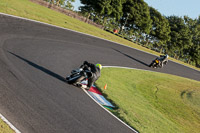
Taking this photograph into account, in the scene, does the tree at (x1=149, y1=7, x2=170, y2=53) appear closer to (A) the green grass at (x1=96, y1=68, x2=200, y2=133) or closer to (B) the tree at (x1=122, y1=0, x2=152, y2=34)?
(B) the tree at (x1=122, y1=0, x2=152, y2=34)

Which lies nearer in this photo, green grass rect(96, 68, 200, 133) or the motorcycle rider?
the motorcycle rider

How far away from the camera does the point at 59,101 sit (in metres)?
7.74

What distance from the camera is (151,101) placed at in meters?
14.8

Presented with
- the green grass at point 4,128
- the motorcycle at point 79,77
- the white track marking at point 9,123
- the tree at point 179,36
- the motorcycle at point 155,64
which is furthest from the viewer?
the tree at point 179,36

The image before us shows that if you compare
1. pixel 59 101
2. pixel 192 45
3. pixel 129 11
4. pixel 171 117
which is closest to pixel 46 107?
pixel 59 101

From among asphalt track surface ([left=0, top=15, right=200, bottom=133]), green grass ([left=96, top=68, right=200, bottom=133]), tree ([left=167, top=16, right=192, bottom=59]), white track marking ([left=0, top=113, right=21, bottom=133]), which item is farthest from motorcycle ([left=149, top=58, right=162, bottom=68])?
tree ([left=167, top=16, right=192, bottom=59])

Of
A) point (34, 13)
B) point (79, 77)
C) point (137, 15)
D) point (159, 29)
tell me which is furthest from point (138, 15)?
point (79, 77)

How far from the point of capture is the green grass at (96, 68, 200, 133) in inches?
411

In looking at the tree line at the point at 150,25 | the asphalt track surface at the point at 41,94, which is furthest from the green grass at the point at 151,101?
the tree line at the point at 150,25

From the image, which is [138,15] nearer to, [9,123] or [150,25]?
[150,25]

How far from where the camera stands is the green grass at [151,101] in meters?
10.4

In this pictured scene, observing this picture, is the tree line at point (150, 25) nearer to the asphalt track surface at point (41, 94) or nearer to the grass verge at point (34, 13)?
the grass verge at point (34, 13)

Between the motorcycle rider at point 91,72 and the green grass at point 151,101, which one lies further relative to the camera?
the green grass at point 151,101

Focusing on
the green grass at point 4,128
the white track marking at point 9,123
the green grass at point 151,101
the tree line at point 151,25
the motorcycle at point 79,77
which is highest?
the tree line at point 151,25
